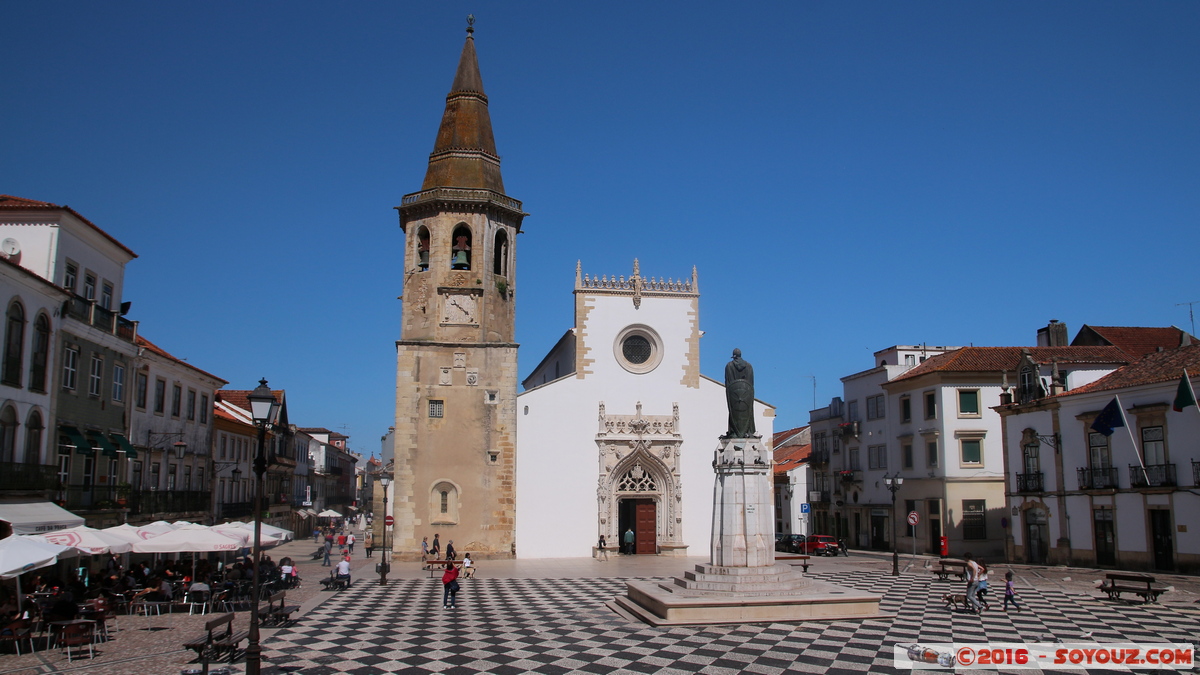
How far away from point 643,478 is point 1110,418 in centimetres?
1720

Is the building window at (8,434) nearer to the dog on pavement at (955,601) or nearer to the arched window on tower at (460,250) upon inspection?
the arched window on tower at (460,250)

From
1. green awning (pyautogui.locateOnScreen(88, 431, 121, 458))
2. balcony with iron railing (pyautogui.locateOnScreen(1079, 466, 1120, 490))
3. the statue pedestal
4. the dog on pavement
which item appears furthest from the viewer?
balcony with iron railing (pyautogui.locateOnScreen(1079, 466, 1120, 490))

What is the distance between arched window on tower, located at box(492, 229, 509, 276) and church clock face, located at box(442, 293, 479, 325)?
205 cm

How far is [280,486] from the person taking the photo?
173 ft

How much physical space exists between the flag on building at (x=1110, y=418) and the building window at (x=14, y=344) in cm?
3050

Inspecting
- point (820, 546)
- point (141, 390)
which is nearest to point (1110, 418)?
point (820, 546)

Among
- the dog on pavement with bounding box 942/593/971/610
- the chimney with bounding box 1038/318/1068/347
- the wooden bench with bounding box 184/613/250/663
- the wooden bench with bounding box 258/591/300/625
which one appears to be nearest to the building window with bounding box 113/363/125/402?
the wooden bench with bounding box 258/591/300/625

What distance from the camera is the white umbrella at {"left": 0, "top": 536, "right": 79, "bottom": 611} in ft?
44.7

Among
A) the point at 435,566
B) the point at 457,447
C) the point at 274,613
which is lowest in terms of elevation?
the point at 435,566

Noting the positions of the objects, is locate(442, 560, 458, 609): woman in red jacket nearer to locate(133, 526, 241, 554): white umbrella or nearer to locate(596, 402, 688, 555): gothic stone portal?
locate(133, 526, 241, 554): white umbrella

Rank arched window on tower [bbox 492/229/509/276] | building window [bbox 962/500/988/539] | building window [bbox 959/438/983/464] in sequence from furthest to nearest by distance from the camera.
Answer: building window [bbox 959/438/983/464], building window [bbox 962/500/988/539], arched window on tower [bbox 492/229/509/276]

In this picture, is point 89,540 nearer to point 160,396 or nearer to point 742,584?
point 742,584

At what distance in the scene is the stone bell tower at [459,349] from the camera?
33.8 m

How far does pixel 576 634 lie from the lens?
619 inches
